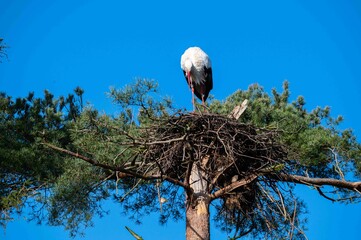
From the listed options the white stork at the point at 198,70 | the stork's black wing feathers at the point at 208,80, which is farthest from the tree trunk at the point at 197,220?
the stork's black wing feathers at the point at 208,80

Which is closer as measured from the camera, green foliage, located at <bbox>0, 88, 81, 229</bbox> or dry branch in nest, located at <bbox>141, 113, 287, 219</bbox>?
dry branch in nest, located at <bbox>141, 113, 287, 219</bbox>

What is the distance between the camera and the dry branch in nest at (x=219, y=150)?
5.80 metres

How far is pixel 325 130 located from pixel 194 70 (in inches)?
87.7

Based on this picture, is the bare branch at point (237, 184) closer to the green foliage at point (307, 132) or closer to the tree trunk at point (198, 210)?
the tree trunk at point (198, 210)

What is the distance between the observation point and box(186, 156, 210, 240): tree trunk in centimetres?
577

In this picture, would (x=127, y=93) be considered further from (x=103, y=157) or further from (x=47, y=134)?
(x=47, y=134)

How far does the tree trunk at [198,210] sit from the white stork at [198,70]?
3.45 m

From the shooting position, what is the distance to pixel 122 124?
298 inches

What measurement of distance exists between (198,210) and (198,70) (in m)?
3.77

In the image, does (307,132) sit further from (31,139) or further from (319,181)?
(31,139)

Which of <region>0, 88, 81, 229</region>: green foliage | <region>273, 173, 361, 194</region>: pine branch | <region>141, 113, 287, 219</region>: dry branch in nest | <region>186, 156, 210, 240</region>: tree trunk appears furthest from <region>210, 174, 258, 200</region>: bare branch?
<region>0, 88, 81, 229</region>: green foliage

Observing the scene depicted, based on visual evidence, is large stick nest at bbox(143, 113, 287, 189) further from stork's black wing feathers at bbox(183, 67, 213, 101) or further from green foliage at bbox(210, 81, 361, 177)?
stork's black wing feathers at bbox(183, 67, 213, 101)

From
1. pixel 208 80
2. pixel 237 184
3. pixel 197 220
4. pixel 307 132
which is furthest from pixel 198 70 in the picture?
pixel 197 220

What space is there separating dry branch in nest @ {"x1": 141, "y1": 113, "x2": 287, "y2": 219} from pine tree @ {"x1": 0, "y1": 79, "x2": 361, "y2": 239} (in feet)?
0.04
